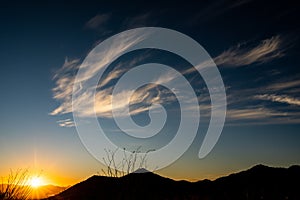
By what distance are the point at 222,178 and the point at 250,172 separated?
10.0ft

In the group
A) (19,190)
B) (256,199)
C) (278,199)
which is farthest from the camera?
(278,199)

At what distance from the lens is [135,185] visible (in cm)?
1252

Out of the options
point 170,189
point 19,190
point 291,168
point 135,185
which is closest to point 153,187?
point 170,189

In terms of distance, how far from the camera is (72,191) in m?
39.2

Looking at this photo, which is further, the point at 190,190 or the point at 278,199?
the point at 190,190

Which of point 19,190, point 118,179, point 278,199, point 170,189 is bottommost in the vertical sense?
point 278,199

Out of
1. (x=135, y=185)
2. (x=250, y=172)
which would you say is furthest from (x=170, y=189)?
(x=135, y=185)

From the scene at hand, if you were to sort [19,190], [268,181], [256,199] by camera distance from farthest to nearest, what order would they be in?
[268,181] → [256,199] → [19,190]

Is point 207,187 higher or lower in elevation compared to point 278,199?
higher

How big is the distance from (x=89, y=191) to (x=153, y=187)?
7390 millimetres

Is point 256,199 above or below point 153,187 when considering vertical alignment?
below

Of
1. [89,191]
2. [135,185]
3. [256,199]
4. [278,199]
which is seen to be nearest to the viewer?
[256,199]

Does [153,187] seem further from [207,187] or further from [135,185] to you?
[135,185]

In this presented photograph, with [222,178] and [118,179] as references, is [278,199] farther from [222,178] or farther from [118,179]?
[222,178]
